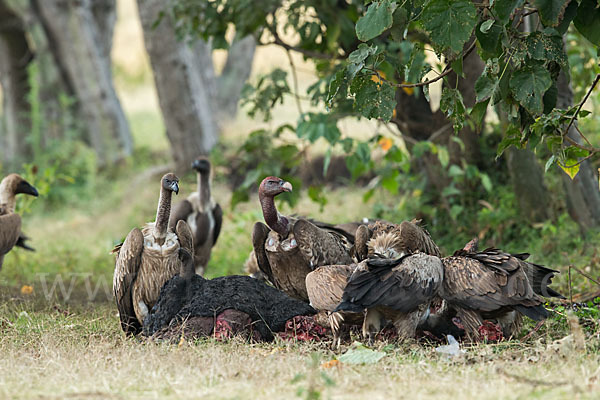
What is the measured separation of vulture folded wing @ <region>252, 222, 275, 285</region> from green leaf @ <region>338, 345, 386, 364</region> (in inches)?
78.6

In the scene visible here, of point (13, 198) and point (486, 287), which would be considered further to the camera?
point (13, 198)

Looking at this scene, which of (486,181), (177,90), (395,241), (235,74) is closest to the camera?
(395,241)

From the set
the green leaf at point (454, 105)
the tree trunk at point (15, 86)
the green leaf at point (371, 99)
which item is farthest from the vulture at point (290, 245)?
the tree trunk at point (15, 86)

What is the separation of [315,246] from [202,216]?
264 centimetres

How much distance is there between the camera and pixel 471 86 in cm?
840

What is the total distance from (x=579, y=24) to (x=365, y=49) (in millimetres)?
1220

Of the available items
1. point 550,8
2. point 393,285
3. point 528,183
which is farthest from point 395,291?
point 528,183

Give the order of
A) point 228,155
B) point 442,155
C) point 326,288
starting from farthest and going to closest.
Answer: point 228,155
point 442,155
point 326,288

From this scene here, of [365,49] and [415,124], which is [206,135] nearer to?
[415,124]

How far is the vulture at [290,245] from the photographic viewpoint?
626 centimetres

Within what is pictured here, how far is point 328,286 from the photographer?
17.4 feet

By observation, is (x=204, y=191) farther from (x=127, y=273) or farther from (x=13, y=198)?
(x=127, y=273)

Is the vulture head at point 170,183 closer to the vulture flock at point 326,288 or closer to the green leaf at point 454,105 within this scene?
the vulture flock at point 326,288

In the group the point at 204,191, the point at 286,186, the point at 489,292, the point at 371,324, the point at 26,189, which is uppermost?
the point at 26,189
